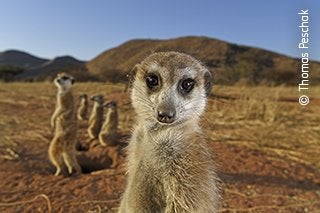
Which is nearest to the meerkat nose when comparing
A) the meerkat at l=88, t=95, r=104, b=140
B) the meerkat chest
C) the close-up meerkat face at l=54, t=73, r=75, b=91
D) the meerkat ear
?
the meerkat chest

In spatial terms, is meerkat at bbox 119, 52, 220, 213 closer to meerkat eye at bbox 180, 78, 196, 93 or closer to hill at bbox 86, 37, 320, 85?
meerkat eye at bbox 180, 78, 196, 93

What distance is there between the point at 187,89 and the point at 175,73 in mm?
99

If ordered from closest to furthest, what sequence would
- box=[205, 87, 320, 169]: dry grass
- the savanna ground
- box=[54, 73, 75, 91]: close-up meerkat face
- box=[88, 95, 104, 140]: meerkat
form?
the savanna ground
box=[54, 73, 75, 91]: close-up meerkat face
box=[205, 87, 320, 169]: dry grass
box=[88, 95, 104, 140]: meerkat

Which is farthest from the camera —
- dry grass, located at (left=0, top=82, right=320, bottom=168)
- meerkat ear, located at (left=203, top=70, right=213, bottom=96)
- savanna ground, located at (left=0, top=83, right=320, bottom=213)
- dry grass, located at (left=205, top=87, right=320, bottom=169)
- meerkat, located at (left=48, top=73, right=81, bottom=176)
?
dry grass, located at (left=0, top=82, right=320, bottom=168)

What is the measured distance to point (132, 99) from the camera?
233cm

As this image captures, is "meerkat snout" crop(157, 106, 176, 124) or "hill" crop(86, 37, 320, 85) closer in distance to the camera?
A: "meerkat snout" crop(157, 106, 176, 124)

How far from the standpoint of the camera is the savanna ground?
4.04 m

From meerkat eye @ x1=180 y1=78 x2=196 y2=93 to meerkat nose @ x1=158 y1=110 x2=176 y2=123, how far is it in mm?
230

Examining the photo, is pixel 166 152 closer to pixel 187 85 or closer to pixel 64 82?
pixel 187 85

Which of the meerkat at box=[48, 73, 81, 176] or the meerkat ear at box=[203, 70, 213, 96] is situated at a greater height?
the meerkat ear at box=[203, 70, 213, 96]

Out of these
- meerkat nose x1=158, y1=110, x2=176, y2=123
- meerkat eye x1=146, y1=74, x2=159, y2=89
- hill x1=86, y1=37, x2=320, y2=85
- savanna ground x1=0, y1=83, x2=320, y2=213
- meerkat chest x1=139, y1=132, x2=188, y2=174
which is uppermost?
hill x1=86, y1=37, x2=320, y2=85

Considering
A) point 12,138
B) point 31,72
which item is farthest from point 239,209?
point 31,72

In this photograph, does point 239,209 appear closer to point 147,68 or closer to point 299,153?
point 147,68

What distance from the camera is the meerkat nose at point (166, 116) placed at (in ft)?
6.52
